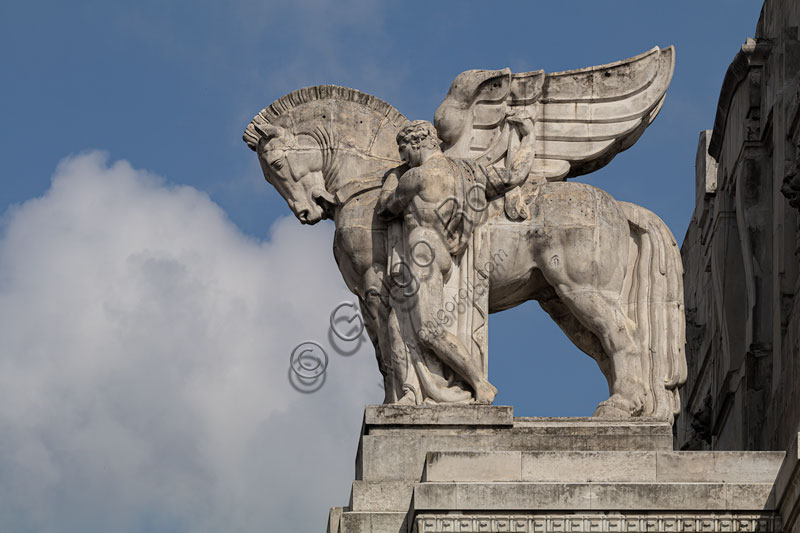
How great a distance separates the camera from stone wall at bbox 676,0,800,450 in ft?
98.5

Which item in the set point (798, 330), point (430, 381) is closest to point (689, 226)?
point (798, 330)

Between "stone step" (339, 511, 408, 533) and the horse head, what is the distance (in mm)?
4606

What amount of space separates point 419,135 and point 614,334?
3.30m

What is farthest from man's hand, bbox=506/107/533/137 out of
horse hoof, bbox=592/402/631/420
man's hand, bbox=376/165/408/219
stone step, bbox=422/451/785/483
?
stone step, bbox=422/451/785/483

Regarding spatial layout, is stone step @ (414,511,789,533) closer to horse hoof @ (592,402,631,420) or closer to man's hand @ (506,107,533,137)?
horse hoof @ (592,402,631,420)

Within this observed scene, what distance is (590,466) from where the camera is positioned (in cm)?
2495

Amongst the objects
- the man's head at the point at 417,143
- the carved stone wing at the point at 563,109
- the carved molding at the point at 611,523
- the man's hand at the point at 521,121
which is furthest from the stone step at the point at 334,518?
the man's hand at the point at 521,121

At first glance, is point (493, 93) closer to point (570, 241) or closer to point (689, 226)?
point (570, 241)

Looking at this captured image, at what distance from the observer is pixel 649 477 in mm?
24891

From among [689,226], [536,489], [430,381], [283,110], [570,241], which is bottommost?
[536,489]

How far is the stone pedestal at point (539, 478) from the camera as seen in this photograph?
79.7ft

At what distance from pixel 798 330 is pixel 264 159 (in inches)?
271

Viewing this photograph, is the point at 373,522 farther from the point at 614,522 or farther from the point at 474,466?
the point at 614,522

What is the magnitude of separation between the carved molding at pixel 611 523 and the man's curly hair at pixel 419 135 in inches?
209
